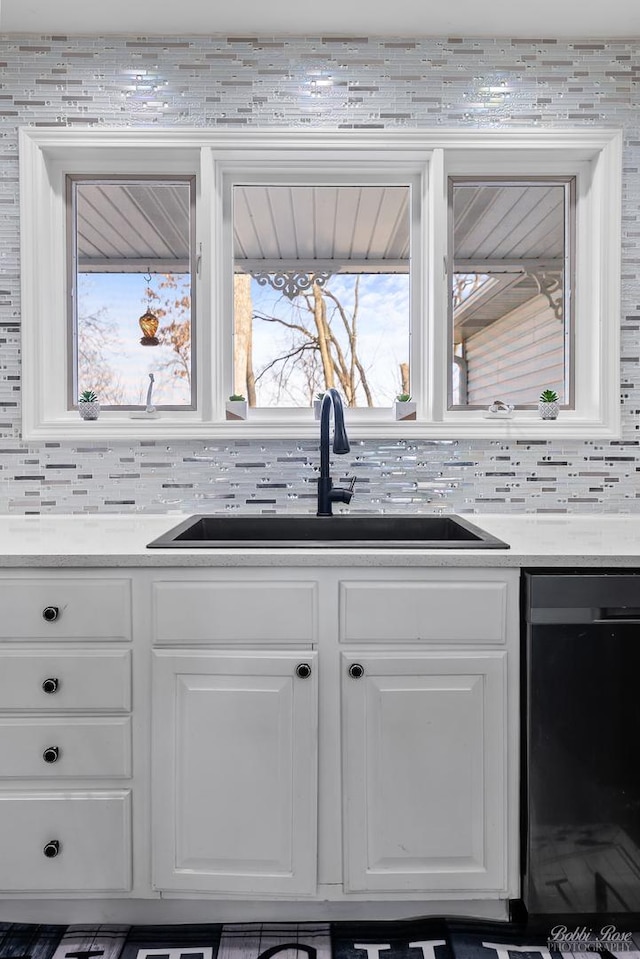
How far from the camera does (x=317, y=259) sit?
221 cm

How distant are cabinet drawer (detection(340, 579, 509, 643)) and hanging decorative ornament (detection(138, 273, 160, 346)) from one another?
1.20 metres

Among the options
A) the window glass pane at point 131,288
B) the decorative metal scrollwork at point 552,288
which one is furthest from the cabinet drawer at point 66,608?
the decorative metal scrollwork at point 552,288

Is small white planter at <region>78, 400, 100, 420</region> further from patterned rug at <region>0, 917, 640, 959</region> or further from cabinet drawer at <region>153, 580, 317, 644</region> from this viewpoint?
patterned rug at <region>0, 917, 640, 959</region>

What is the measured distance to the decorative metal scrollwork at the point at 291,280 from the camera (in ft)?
7.22

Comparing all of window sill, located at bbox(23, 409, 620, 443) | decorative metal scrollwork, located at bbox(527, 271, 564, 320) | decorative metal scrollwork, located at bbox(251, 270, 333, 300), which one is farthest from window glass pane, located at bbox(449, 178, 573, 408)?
decorative metal scrollwork, located at bbox(251, 270, 333, 300)

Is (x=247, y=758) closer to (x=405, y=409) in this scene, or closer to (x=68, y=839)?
(x=68, y=839)

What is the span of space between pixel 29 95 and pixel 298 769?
2.20 metres

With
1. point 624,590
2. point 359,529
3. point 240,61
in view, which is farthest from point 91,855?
point 240,61

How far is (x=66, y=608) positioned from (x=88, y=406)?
0.83m

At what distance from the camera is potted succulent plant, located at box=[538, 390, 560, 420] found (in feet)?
6.94

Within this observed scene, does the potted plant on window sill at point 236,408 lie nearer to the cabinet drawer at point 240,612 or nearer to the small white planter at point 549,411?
the cabinet drawer at point 240,612

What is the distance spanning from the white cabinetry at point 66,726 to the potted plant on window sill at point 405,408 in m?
1.09

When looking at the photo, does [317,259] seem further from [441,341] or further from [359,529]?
[359,529]

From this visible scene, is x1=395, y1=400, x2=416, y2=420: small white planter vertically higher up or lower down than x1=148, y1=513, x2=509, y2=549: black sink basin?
higher up
